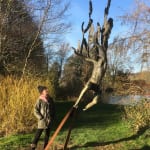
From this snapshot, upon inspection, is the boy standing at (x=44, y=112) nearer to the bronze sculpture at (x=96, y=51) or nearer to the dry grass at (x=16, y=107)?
the bronze sculpture at (x=96, y=51)

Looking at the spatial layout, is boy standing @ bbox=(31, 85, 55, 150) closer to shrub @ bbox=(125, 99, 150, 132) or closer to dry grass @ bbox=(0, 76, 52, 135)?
dry grass @ bbox=(0, 76, 52, 135)

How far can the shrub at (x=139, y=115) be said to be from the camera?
14.0 m

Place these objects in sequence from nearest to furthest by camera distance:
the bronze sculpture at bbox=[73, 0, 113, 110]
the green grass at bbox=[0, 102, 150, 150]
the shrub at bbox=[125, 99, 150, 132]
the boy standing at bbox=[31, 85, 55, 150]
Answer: the bronze sculpture at bbox=[73, 0, 113, 110] < the boy standing at bbox=[31, 85, 55, 150] < the green grass at bbox=[0, 102, 150, 150] < the shrub at bbox=[125, 99, 150, 132]

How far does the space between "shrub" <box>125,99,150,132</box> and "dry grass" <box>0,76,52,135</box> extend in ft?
11.4

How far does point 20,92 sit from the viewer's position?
1481cm

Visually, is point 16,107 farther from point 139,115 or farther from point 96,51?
point 96,51

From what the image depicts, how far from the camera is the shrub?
14.0 metres

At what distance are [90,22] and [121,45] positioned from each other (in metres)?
4.66

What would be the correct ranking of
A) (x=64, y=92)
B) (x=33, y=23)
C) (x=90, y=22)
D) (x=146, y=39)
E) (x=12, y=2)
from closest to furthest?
Answer: (x=90, y=22) → (x=146, y=39) → (x=12, y=2) → (x=33, y=23) → (x=64, y=92)

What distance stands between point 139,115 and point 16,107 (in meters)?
4.28

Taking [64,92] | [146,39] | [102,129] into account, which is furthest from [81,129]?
[64,92]

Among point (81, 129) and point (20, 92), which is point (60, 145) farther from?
point (20, 92)

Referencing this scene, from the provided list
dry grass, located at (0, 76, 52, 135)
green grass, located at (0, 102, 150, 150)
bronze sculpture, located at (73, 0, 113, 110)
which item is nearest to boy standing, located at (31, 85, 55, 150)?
green grass, located at (0, 102, 150, 150)

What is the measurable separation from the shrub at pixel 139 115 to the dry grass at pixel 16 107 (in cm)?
347
